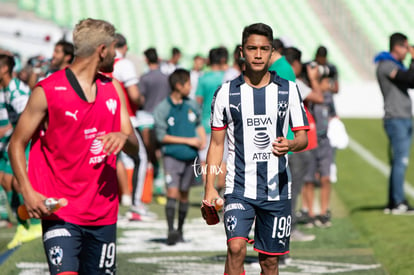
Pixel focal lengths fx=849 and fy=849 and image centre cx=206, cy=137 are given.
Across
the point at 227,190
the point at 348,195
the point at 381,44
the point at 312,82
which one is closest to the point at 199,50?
the point at 381,44

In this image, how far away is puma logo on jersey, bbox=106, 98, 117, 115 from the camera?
5.13 meters

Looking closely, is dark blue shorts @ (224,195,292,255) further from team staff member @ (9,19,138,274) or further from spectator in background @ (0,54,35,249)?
spectator in background @ (0,54,35,249)

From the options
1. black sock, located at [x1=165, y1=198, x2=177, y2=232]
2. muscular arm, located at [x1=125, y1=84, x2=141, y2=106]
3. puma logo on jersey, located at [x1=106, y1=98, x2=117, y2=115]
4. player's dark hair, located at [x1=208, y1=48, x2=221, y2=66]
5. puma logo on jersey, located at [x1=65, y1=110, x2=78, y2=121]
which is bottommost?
black sock, located at [x1=165, y1=198, x2=177, y2=232]

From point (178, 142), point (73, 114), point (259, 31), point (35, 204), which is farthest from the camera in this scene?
point (178, 142)

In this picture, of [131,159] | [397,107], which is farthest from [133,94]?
[397,107]

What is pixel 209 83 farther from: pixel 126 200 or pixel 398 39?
pixel 398 39

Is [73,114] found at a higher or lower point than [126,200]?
higher

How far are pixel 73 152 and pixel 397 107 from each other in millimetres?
7695

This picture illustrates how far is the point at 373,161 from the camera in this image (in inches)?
814

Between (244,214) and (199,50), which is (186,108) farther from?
(199,50)

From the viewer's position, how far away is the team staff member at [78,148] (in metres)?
4.88

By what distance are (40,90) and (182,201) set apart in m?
5.31

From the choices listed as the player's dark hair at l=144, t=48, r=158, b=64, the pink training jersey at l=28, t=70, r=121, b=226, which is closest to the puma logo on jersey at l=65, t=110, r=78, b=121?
the pink training jersey at l=28, t=70, r=121, b=226

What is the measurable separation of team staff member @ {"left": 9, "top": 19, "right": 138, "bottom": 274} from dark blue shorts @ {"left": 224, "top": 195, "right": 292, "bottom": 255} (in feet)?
3.62
